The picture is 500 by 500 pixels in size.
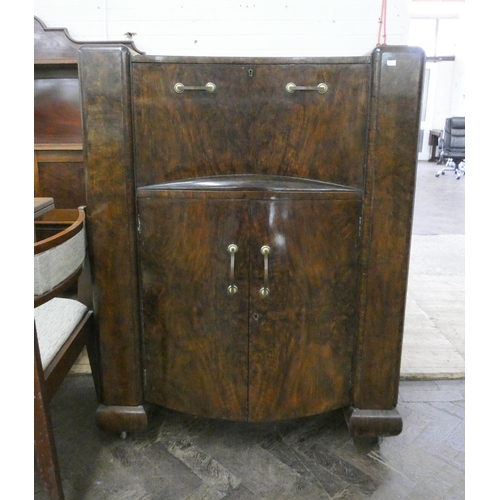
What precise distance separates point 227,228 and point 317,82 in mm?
423

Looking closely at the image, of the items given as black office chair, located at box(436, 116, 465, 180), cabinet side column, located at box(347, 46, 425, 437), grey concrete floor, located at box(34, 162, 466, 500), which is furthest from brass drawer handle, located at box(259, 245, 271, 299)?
black office chair, located at box(436, 116, 465, 180)

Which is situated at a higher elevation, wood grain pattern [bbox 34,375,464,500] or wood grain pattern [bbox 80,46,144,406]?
wood grain pattern [bbox 80,46,144,406]

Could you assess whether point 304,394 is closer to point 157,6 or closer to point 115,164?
point 115,164

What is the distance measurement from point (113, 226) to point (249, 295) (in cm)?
40

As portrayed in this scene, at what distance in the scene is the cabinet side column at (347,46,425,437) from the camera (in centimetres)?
112

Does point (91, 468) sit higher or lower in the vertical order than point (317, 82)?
lower

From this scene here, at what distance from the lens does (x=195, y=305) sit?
125 centimetres

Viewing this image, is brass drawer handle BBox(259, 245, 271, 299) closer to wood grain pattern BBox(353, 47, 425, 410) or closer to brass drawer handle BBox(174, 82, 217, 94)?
wood grain pattern BBox(353, 47, 425, 410)

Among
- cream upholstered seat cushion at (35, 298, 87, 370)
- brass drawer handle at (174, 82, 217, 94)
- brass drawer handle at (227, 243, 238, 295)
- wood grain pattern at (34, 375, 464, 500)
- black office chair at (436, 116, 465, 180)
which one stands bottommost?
wood grain pattern at (34, 375, 464, 500)

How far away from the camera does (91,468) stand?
4.25ft

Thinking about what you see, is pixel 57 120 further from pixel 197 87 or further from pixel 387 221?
pixel 387 221
